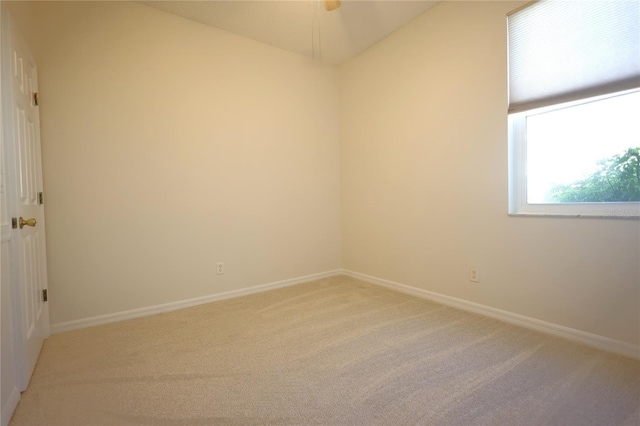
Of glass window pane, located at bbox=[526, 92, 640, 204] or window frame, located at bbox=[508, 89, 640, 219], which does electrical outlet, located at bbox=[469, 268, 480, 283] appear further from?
glass window pane, located at bbox=[526, 92, 640, 204]

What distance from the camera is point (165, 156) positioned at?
8.70 ft

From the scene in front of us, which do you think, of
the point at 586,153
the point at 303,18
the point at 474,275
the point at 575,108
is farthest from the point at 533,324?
the point at 303,18

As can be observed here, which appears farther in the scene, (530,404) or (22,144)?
(22,144)

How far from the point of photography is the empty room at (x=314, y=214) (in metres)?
1.50

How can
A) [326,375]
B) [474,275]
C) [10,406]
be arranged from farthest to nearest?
[474,275] < [326,375] < [10,406]

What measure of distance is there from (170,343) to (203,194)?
1343 mm

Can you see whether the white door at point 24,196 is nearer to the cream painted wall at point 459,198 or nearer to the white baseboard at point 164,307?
the white baseboard at point 164,307

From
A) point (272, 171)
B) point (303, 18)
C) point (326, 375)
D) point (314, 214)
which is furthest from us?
point (314, 214)

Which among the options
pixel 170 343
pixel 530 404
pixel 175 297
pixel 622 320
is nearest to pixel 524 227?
pixel 622 320

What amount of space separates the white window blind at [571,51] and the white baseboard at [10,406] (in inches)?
131

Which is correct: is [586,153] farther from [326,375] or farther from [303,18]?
[303,18]

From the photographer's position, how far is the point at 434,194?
2758 millimetres

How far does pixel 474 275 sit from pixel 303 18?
2776 mm

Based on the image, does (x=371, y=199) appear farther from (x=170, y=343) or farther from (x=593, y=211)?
(x=170, y=343)
